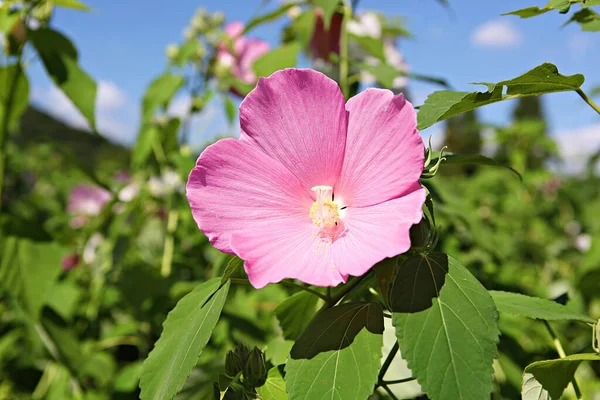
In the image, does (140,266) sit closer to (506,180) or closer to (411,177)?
(411,177)

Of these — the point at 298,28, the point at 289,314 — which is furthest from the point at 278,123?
the point at 298,28

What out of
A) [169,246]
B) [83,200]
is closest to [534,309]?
[169,246]

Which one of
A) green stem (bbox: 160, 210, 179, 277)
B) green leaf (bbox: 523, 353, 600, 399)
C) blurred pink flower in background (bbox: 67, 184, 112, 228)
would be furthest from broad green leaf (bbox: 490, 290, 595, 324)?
blurred pink flower in background (bbox: 67, 184, 112, 228)

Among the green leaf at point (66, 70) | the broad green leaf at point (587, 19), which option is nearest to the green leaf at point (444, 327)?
the broad green leaf at point (587, 19)

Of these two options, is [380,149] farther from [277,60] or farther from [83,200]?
[83,200]

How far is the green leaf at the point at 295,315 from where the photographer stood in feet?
2.63

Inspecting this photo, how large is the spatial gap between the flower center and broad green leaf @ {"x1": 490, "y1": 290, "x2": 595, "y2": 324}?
0.70ft

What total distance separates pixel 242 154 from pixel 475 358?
1.08ft

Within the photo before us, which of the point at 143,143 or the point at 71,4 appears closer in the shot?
the point at 71,4

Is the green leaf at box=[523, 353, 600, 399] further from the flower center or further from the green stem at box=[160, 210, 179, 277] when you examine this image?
the green stem at box=[160, 210, 179, 277]

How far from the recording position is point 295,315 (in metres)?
0.81

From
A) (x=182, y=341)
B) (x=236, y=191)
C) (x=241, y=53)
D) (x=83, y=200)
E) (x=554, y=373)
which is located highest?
(x=236, y=191)

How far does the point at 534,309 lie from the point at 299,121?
13.8 inches

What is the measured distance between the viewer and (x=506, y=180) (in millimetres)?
4344
